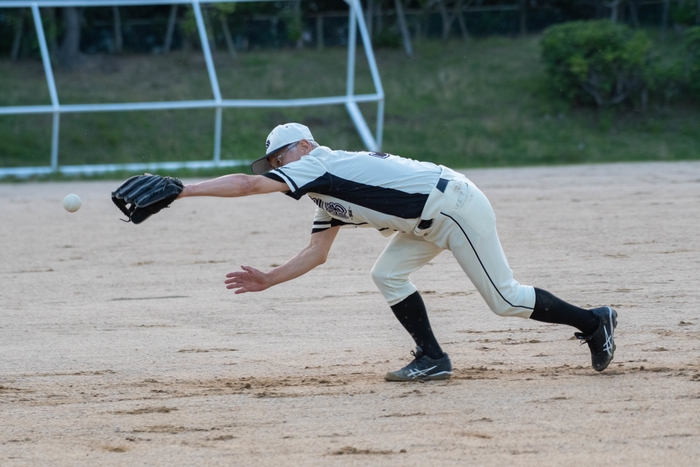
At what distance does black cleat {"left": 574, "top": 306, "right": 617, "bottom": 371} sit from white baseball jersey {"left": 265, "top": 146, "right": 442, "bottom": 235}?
1.17 metres

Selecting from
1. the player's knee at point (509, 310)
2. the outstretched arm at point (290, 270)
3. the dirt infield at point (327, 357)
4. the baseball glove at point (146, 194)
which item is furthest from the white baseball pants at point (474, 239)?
the baseball glove at point (146, 194)

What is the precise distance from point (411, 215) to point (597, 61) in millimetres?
19743

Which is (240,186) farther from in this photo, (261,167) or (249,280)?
(249,280)

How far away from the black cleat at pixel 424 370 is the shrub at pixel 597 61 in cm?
1909

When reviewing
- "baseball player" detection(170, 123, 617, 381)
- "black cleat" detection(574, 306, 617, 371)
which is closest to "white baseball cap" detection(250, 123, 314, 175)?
"baseball player" detection(170, 123, 617, 381)

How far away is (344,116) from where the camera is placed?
72.4ft

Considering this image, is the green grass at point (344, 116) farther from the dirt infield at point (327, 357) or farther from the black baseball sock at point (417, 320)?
the black baseball sock at point (417, 320)

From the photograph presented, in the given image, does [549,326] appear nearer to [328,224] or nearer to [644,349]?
[644,349]

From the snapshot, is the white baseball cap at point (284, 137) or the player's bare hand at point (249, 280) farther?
the player's bare hand at point (249, 280)

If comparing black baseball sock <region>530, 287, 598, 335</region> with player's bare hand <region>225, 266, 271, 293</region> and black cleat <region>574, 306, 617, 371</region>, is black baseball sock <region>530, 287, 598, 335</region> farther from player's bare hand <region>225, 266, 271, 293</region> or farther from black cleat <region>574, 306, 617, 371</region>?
player's bare hand <region>225, 266, 271, 293</region>

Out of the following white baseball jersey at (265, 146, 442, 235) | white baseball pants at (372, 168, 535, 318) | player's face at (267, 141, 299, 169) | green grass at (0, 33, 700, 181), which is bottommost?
green grass at (0, 33, 700, 181)

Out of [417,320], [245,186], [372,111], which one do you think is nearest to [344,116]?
[372,111]

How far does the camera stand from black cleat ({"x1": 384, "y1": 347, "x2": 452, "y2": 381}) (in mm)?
4867

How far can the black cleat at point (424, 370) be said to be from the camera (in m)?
4.87
